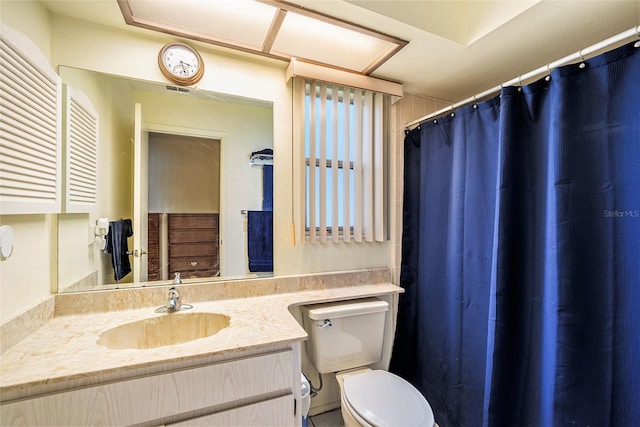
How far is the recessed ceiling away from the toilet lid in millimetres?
1676

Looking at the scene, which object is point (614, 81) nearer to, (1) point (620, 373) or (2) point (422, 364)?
(1) point (620, 373)

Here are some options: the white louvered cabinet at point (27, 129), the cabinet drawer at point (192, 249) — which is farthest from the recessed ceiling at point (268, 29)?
the cabinet drawer at point (192, 249)

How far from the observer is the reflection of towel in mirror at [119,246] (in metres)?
1.25

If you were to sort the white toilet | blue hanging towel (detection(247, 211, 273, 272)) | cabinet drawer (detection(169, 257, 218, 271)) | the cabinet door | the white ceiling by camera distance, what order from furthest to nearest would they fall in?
blue hanging towel (detection(247, 211, 273, 272)) → cabinet drawer (detection(169, 257, 218, 271)) → the white toilet → the white ceiling → the cabinet door

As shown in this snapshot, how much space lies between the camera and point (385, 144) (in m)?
1.73

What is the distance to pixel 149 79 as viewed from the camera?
4.20 feet

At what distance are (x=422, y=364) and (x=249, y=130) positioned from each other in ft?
5.82

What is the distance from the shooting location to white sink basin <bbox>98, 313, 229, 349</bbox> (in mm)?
1076

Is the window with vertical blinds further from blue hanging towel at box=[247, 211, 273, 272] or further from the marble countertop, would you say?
the marble countertop

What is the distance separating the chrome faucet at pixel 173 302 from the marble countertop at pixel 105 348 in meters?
0.04

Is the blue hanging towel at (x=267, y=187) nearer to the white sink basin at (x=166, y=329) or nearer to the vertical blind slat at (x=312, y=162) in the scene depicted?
the vertical blind slat at (x=312, y=162)

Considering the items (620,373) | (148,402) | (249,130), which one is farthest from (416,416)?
(249,130)

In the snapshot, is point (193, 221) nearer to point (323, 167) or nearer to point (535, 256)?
point (323, 167)

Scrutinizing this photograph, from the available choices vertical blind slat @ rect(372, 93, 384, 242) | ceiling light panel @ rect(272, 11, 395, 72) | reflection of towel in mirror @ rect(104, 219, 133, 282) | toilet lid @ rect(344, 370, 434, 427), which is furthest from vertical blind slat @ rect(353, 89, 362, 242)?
reflection of towel in mirror @ rect(104, 219, 133, 282)
